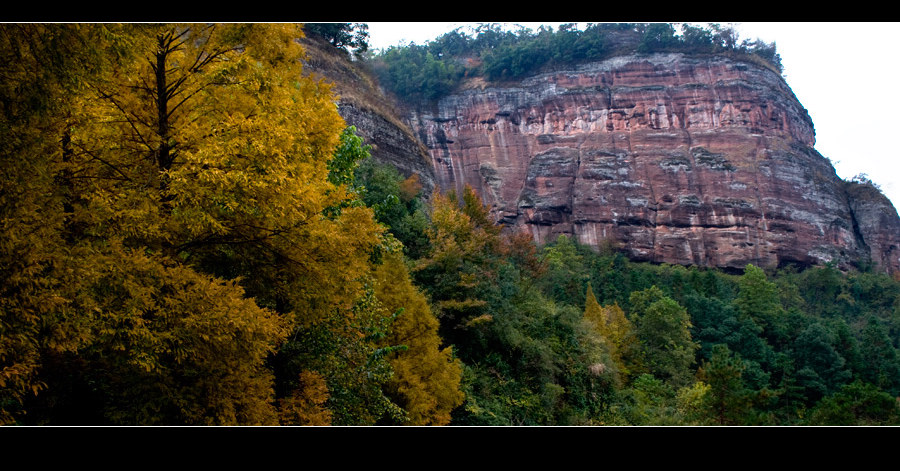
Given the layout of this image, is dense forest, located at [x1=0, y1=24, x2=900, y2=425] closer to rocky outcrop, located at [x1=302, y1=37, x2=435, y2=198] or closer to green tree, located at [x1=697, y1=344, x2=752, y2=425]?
green tree, located at [x1=697, y1=344, x2=752, y2=425]

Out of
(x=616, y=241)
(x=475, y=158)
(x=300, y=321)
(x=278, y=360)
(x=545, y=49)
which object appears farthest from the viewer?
(x=545, y=49)

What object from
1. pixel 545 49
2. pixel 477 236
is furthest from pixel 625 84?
pixel 477 236

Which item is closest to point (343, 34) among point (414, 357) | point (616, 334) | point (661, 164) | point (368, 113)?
point (368, 113)

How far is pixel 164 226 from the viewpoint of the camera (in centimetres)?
609

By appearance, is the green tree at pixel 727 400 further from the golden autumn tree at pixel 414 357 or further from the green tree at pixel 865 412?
the golden autumn tree at pixel 414 357

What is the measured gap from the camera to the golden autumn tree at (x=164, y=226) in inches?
191

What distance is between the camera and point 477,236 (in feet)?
72.4

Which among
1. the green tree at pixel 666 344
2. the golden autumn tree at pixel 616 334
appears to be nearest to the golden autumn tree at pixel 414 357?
the golden autumn tree at pixel 616 334

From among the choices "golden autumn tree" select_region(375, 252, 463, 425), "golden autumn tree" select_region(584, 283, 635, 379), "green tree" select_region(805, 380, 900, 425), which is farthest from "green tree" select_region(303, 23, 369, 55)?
"green tree" select_region(805, 380, 900, 425)

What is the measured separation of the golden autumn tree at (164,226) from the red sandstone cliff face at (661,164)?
7055cm

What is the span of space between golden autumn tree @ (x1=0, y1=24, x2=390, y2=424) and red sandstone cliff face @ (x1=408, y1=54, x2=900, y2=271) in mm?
70549
